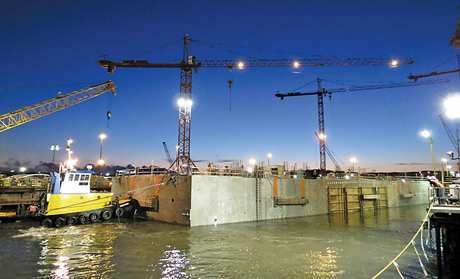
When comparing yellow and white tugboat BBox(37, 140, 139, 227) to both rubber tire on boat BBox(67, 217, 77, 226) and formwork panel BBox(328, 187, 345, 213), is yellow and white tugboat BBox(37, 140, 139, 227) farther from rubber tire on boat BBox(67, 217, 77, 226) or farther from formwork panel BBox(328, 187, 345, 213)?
formwork panel BBox(328, 187, 345, 213)

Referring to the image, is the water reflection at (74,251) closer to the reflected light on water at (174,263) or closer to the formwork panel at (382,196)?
the reflected light on water at (174,263)

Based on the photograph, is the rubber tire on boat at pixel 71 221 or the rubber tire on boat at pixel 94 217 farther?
the rubber tire on boat at pixel 94 217

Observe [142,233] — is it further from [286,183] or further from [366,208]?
[366,208]

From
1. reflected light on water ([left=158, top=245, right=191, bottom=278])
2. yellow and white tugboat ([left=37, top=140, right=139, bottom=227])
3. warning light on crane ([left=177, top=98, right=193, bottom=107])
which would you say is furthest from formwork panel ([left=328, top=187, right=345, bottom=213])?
warning light on crane ([left=177, top=98, right=193, bottom=107])

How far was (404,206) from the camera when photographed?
4472 centimetres

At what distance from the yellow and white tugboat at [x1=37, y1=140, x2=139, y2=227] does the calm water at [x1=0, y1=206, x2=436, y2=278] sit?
4.88 ft

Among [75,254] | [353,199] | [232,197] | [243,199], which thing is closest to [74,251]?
[75,254]

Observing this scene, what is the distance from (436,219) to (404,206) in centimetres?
3995

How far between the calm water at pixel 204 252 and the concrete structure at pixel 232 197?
1865mm

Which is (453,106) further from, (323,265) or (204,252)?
(204,252)

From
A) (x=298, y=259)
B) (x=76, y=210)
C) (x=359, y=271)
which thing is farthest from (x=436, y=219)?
(x=76, y=210)

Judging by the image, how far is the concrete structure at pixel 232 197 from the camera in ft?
76.5

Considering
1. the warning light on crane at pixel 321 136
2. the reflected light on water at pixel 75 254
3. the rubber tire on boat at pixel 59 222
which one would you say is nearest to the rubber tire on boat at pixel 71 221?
the rubber tire on boat at pixel 59 222

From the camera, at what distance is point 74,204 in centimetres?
2431
